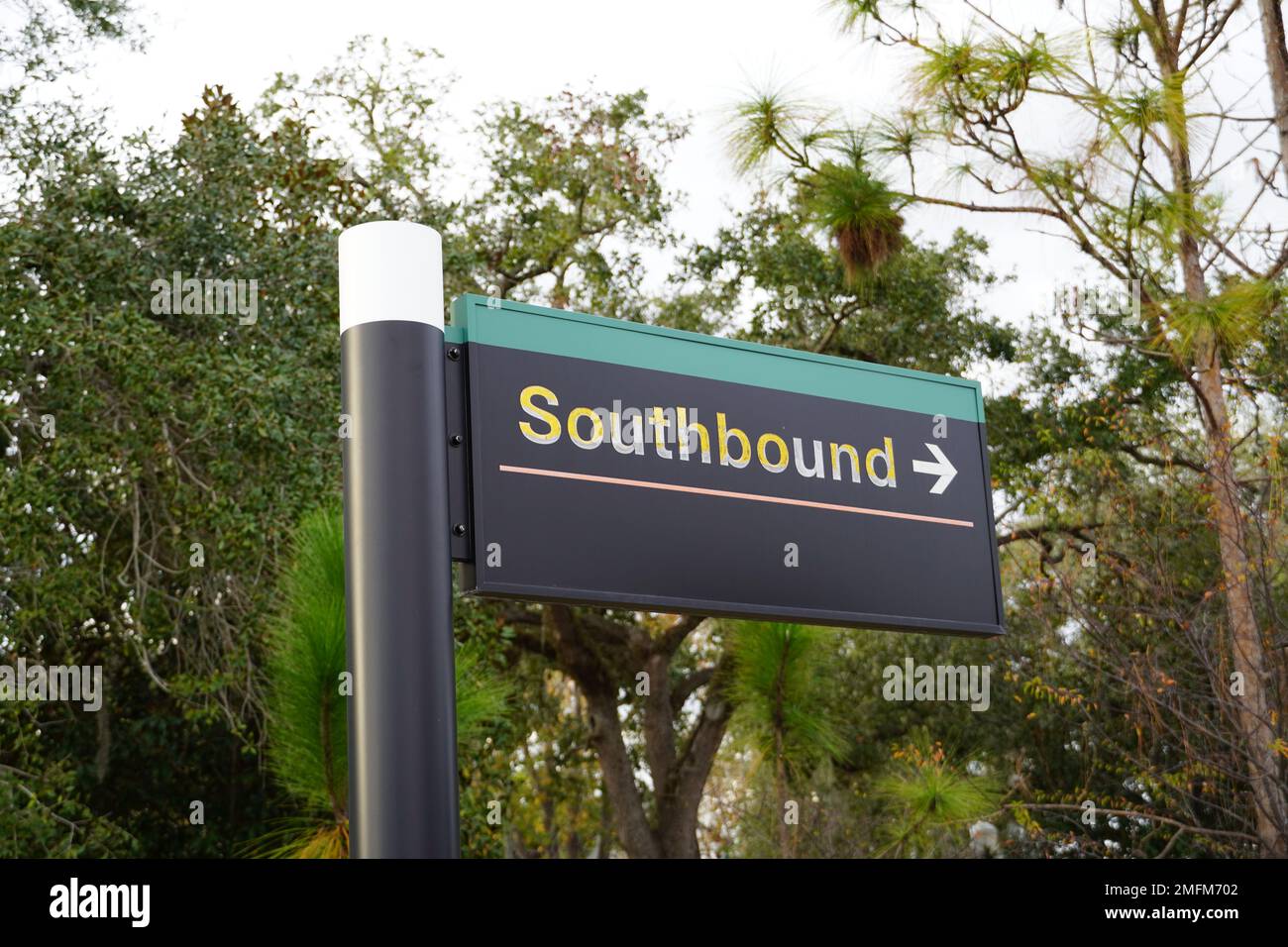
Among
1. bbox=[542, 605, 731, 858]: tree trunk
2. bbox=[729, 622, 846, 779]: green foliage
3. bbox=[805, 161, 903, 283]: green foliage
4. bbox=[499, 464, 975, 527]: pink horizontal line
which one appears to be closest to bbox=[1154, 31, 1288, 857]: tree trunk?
bbox=[805, 161, 903, 283]: green foliage

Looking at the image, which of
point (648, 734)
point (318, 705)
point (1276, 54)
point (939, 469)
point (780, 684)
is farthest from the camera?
point (648, 734)

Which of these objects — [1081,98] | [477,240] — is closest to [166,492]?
[477,240]

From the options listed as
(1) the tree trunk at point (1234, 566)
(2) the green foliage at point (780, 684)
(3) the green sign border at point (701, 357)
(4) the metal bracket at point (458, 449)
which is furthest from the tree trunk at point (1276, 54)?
(4) the metal bracket at point (458, 449)

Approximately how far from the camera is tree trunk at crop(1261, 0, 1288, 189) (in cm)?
731

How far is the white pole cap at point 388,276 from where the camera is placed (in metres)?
1.89

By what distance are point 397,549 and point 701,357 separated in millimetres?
706

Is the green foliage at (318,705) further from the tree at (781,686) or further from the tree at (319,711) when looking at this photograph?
the tree at (781,686)

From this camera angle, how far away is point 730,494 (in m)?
2.21

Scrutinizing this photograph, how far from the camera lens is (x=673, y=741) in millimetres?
13273

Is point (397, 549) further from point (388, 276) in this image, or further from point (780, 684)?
point (780, 684)

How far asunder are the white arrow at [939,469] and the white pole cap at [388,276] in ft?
3.04

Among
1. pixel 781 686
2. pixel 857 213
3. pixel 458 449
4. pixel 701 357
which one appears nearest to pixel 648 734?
pixel 857 213

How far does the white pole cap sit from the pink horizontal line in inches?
9.9
